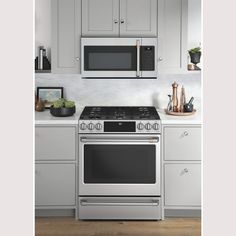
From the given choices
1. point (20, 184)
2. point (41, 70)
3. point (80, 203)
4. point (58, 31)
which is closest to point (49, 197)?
point (80, 203)

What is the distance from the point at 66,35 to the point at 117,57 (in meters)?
0.51

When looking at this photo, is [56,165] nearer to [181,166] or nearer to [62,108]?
[62,108]

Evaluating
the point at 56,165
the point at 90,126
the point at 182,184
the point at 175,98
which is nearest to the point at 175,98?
the point at 175,98

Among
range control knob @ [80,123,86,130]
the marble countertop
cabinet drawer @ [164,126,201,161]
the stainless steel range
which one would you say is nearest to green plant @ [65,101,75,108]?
the marble countertop

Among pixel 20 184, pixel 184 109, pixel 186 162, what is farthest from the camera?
pixel 184 109

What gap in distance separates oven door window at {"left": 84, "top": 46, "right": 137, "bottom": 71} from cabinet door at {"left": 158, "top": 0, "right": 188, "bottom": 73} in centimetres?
27

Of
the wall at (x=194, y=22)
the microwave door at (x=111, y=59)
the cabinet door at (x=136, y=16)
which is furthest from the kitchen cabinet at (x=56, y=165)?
the wall at (x=194, y=22)

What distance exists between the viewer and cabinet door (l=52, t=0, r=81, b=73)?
438cm

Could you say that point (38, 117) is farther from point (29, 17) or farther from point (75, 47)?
point (29, 17)

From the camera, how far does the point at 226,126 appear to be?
87cm

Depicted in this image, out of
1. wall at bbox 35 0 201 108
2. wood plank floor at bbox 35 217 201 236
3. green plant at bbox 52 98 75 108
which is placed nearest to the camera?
wood plank floor at bbox 35 217 201 236

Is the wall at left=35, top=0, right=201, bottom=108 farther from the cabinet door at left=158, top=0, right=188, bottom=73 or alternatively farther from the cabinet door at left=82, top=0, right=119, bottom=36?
the cabinet door at left=82, top=0, right=119, bottom=36

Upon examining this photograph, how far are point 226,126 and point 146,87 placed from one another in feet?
12.8

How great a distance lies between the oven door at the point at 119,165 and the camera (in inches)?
162
